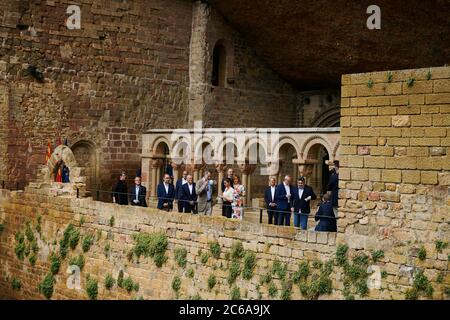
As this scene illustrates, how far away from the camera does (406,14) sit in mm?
18031

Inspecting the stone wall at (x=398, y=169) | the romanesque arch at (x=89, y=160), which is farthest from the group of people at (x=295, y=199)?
the romanesque arch at (x=89, y=160)

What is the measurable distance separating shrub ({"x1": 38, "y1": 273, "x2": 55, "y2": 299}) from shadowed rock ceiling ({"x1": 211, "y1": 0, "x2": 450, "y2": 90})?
10.5 meters

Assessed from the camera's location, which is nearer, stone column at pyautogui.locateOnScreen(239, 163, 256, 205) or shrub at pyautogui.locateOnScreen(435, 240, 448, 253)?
shrub at pyautogui.locateOnScreen(435, 240, 448, 253)

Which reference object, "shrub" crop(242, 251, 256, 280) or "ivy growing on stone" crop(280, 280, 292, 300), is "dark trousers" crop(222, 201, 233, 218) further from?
"ivy growing on stone" crop(280, 280, 292, 300)

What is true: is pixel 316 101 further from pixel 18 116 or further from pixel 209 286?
pixel 209 286

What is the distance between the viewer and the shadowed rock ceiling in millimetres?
18109

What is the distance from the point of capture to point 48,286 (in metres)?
15.0

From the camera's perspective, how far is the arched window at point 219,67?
23062 mm

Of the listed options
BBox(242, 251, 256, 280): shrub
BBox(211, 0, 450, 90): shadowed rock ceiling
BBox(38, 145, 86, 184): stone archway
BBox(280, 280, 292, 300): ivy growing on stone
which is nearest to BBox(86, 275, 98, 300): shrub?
BBox(38, 145, 86, 184): stone archway

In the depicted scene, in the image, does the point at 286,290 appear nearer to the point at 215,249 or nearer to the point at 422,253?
the point at 215,249

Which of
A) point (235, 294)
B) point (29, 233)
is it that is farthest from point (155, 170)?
point (235, 294)

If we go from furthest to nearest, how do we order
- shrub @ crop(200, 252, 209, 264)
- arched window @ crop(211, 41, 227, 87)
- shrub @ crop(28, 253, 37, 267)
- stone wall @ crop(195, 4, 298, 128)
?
arched window @ crop(211, 41, 227, 87) < stone wall @ crop(195, 4, 298, 128) < shrub @ crop(28, 253, 37, 267) < shrub @ crop(200, 252, 209, 264)

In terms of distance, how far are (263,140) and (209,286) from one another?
21.3 ft

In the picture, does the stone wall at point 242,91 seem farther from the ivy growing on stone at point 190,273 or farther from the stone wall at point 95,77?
the ivy growing on stone at point 190,273
